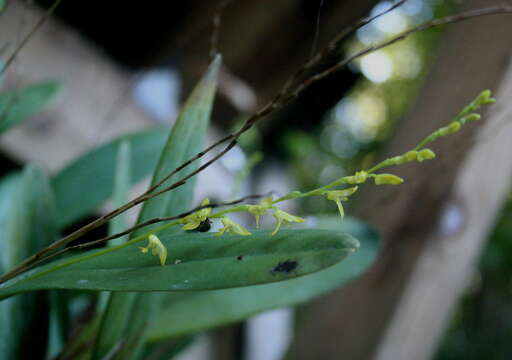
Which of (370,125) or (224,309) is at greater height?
(370,125)

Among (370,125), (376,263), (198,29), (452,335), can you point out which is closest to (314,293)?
(376,263)

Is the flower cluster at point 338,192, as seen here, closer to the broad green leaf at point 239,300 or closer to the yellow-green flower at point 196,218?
the yellow-green flower at point 196,218

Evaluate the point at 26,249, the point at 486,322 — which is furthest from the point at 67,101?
the point at 486,322

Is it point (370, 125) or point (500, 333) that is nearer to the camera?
point (500, 333)

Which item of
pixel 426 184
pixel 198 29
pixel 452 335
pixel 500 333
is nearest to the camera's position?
pixel 426 184

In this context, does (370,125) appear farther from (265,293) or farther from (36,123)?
(265,293)

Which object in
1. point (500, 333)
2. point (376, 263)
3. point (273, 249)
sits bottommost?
point (273, 249)

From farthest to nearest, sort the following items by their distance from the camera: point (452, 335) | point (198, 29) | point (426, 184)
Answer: point (452, 335) < point (198, 29) < point (426, 184)

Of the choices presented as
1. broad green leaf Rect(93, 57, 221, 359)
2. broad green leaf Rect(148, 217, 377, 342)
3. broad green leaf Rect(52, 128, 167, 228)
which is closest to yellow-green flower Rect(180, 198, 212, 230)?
broad green leaf Rect(93, 57, 221, 359)
